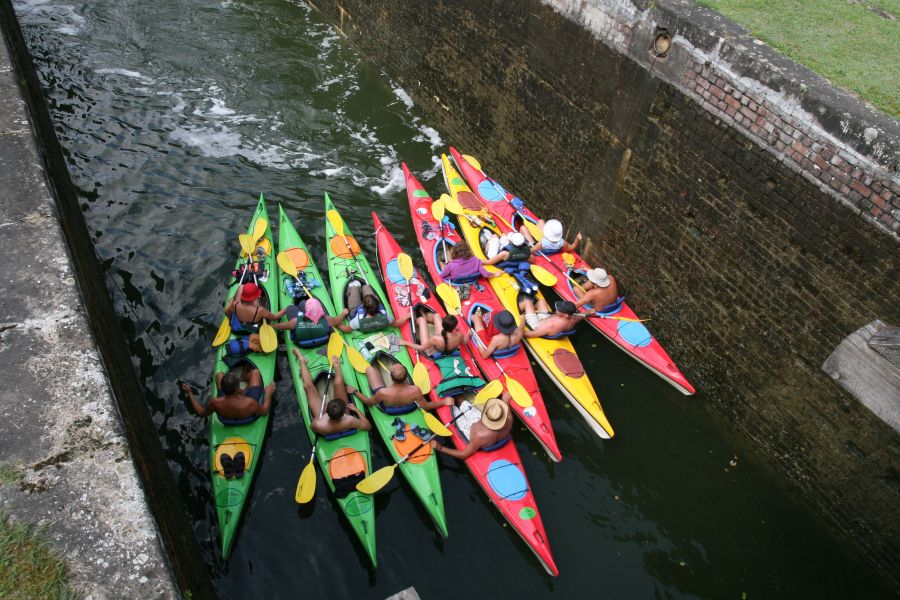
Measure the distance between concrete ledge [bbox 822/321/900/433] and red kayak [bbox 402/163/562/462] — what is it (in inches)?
115

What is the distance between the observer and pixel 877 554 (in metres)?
6.24

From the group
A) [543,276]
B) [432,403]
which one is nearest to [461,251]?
[543,276]

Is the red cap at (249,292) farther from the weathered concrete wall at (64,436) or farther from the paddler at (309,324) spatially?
the weathered concrete wall at (64,436)

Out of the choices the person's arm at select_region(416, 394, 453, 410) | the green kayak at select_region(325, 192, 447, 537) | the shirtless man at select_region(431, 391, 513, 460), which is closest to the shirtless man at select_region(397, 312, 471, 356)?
the green kayak at select_region(325, 192, 447, 537)

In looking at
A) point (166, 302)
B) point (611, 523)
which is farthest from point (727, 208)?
point (166, 302)

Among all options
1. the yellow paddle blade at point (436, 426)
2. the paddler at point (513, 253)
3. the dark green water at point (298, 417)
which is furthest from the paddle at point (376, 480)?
the paddler at point (513, 253)

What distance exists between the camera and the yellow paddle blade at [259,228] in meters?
8.59

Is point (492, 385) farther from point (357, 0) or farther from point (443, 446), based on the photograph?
point (357, 0)

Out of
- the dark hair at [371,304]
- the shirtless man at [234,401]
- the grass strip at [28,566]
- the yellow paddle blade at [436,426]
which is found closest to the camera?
the grass strip at [28,566]

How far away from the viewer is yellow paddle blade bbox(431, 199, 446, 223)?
29.7 ft

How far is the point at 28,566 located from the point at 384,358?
4.52 metres

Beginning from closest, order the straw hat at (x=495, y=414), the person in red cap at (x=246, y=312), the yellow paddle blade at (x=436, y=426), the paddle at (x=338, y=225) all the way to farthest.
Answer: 1. the straw hat at (x=495, y=414)
2. the yellow paddle blade at (x=436, y=426)
3. the person in red cap at (x=246, y=312)
4. the paddle at (x=338, y=225)

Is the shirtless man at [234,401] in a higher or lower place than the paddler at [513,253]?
lower

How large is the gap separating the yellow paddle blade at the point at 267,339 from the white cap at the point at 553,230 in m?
3.90
